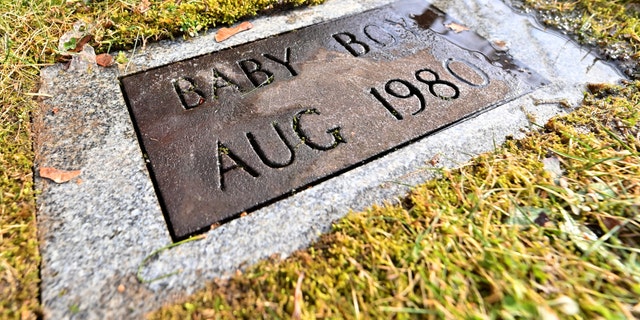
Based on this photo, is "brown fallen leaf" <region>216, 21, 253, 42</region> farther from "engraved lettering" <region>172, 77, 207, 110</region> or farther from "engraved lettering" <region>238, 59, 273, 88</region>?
"engraved lettering" <region>172, 77, 207, 110</region>

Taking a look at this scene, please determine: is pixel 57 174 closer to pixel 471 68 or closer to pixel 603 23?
pixel 471 68

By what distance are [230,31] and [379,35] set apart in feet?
3.02

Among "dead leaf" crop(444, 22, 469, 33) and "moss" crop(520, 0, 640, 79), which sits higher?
"moss" crop(520, 0, 640, 79)

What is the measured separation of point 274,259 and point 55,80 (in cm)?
153

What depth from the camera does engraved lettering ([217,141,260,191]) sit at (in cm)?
155

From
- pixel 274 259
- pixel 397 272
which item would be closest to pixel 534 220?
pixel 397 272

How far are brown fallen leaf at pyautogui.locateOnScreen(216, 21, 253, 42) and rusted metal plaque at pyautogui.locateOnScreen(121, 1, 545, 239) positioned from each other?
14 centimetres

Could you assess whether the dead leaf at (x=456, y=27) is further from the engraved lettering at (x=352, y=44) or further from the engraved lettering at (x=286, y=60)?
the engraved lettering at (x=286, y=60)

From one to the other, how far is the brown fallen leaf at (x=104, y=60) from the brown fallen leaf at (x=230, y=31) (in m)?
0.58

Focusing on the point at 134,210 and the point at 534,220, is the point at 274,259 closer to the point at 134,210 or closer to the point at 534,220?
the point at 134,210

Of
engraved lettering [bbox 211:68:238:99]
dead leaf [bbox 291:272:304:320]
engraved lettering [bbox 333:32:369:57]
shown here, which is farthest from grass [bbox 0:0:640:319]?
engraved lettering [bbox 333:32:369:57]

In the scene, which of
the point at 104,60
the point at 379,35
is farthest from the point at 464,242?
the point at 104,60

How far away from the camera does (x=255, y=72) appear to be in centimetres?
203

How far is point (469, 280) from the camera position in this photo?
1.22m
